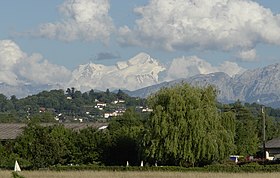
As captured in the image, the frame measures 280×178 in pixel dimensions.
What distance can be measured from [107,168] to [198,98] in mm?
11220

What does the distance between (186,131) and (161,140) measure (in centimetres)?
195

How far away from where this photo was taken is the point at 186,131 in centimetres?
5700

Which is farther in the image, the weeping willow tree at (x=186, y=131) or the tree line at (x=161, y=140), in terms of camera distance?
the weeping willow tree at (x=186, y=131)

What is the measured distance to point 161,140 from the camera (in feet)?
187

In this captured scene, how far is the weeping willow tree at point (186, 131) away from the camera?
185 feet

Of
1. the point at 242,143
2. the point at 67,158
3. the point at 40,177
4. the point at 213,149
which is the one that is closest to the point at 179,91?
the point at 213,149

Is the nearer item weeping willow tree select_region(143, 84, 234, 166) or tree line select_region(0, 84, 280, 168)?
tree line select_region(0, 84, 280, 168)

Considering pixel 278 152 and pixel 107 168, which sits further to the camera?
pixel 278 152

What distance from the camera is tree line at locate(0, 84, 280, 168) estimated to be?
56125 millimetres

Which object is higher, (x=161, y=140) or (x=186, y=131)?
(x=186, y=131)

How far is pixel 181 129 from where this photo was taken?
187 feet

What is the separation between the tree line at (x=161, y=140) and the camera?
56125mm

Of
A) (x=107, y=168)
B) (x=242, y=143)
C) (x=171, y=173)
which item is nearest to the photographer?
(x=171, y=173)

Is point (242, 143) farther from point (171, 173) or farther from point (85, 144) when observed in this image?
point (171, 173)
